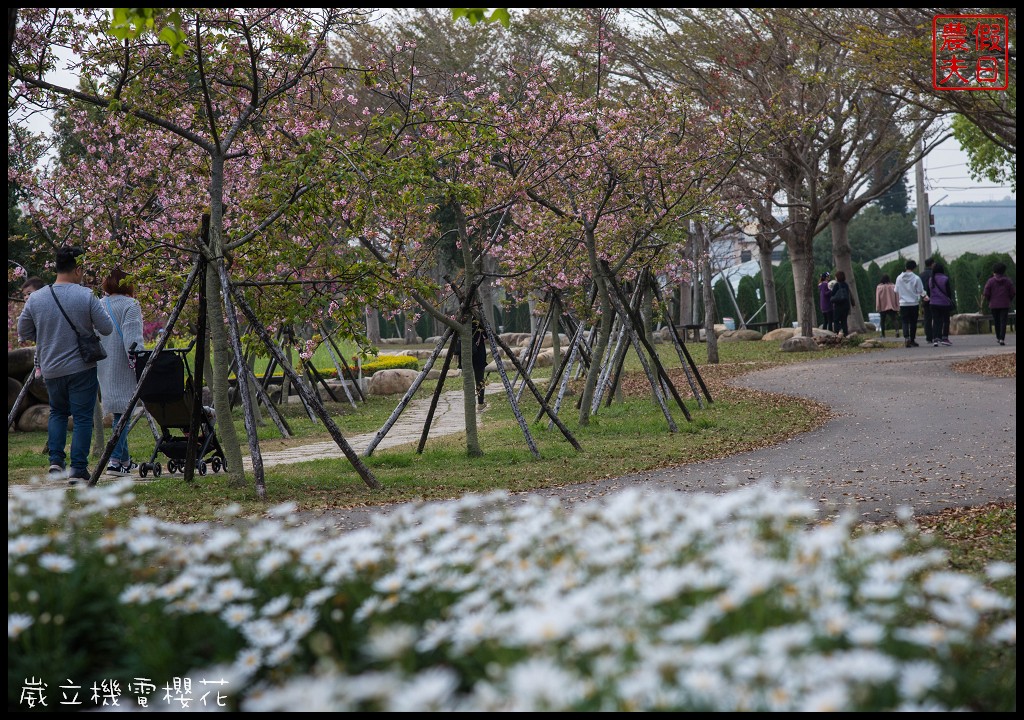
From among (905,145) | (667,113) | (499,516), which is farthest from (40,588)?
(905,145)

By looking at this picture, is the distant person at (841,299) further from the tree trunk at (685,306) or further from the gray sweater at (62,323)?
the gray sweater at (62,323)

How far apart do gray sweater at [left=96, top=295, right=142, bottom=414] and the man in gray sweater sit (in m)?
0.77

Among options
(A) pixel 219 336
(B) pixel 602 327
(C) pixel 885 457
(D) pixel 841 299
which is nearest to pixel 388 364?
(D) pixel 841 299

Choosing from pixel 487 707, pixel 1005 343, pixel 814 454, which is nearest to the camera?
pixel 487 707

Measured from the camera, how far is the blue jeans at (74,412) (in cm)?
747

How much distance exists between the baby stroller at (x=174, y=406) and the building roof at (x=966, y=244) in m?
34.1

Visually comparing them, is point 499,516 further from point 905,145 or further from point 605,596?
point 905,145

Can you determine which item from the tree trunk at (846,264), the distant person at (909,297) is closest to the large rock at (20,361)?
the distant person at (909,297)

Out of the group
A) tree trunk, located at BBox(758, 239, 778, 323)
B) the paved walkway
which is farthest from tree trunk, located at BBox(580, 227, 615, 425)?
tree trunk, located at BBox(758, 239, 778, 323)

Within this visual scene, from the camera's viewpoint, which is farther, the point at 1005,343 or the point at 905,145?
the point at 905,145

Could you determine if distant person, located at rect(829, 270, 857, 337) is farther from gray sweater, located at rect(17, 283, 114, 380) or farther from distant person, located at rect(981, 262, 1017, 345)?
gray sweater, located at rect(17, 283, 114, 380)

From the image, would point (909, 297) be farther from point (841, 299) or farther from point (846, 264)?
point (846, 264)

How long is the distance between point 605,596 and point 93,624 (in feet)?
5.10

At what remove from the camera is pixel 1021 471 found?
2947 millimetres
